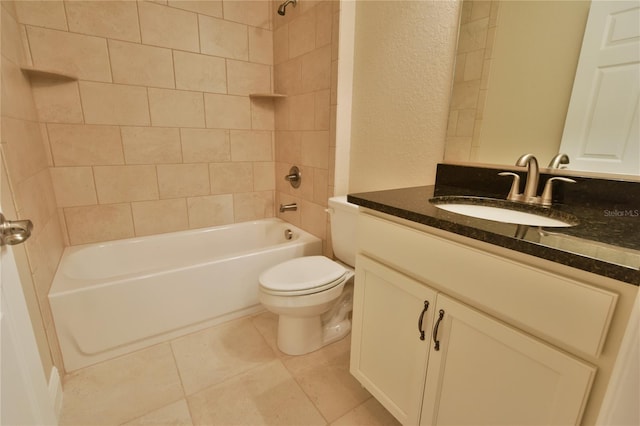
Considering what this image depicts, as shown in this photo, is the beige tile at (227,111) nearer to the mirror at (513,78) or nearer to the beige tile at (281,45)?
the beige tile at (281,45)

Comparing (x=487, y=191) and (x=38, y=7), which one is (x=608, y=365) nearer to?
(x=487, y=191)

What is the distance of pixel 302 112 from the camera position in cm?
204

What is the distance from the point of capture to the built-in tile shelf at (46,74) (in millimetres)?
1489

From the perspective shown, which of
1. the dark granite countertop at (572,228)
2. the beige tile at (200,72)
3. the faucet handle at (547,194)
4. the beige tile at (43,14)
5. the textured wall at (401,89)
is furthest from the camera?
the beige tile at (200,72)

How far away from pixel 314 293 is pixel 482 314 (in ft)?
2.60

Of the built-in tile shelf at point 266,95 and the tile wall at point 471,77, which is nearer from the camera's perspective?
the tile wall at point 471,77

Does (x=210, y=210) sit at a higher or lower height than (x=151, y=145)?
lower

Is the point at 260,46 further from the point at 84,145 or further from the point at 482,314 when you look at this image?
the point at 482,314

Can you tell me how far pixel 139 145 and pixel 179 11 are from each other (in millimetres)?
883

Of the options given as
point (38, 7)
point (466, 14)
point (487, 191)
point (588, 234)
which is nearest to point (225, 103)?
point (38, 7)

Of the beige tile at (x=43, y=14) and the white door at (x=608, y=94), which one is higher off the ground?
the beige tile at (x=43, y=14)

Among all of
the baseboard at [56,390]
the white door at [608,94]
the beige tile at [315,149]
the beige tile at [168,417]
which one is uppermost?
the white door at [608,94]

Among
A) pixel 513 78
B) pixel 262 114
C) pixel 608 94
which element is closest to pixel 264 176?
pixel 262 114

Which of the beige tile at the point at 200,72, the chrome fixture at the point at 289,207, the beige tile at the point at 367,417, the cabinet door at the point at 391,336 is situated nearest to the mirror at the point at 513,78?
the cabinet door at the point at 391,336
